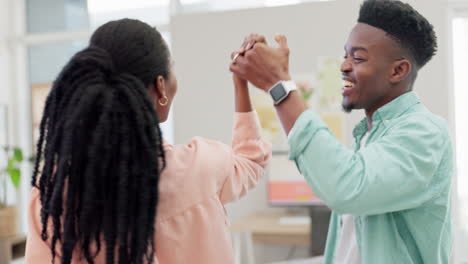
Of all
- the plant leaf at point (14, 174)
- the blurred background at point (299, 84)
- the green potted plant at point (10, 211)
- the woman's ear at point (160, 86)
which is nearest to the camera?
the woman's ear at point (160, 86)

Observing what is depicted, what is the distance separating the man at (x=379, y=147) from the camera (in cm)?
84

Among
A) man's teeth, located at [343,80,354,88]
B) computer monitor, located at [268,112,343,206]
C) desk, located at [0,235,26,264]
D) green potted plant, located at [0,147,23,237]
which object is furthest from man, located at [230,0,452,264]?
green potted plant, located at [0,147,23,237]

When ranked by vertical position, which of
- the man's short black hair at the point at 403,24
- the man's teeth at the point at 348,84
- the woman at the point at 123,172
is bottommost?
the woman at the point at 123,172

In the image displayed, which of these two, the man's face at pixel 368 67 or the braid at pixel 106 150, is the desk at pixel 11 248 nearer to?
the braid at pixel 106 150

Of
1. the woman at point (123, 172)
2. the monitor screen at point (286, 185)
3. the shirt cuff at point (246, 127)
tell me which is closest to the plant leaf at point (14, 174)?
the monitor screen at point (286, 185)

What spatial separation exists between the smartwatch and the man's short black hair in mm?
317

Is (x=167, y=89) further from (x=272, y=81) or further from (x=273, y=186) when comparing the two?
(x=273, y=186)

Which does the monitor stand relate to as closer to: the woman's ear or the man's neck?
the man's neck

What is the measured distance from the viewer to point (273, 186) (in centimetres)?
354

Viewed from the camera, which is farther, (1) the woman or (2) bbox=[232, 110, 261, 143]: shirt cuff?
(2) bbox=[232, 110, 261, 143]: shirt cuff

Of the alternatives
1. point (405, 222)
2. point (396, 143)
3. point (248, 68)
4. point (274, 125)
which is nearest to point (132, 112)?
point (248, 68)

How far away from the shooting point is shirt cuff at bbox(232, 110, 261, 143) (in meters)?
1.09

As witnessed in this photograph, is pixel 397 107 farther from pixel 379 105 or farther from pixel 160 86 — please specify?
pixel 160 86

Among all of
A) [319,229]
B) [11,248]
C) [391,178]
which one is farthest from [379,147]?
[11,248]
